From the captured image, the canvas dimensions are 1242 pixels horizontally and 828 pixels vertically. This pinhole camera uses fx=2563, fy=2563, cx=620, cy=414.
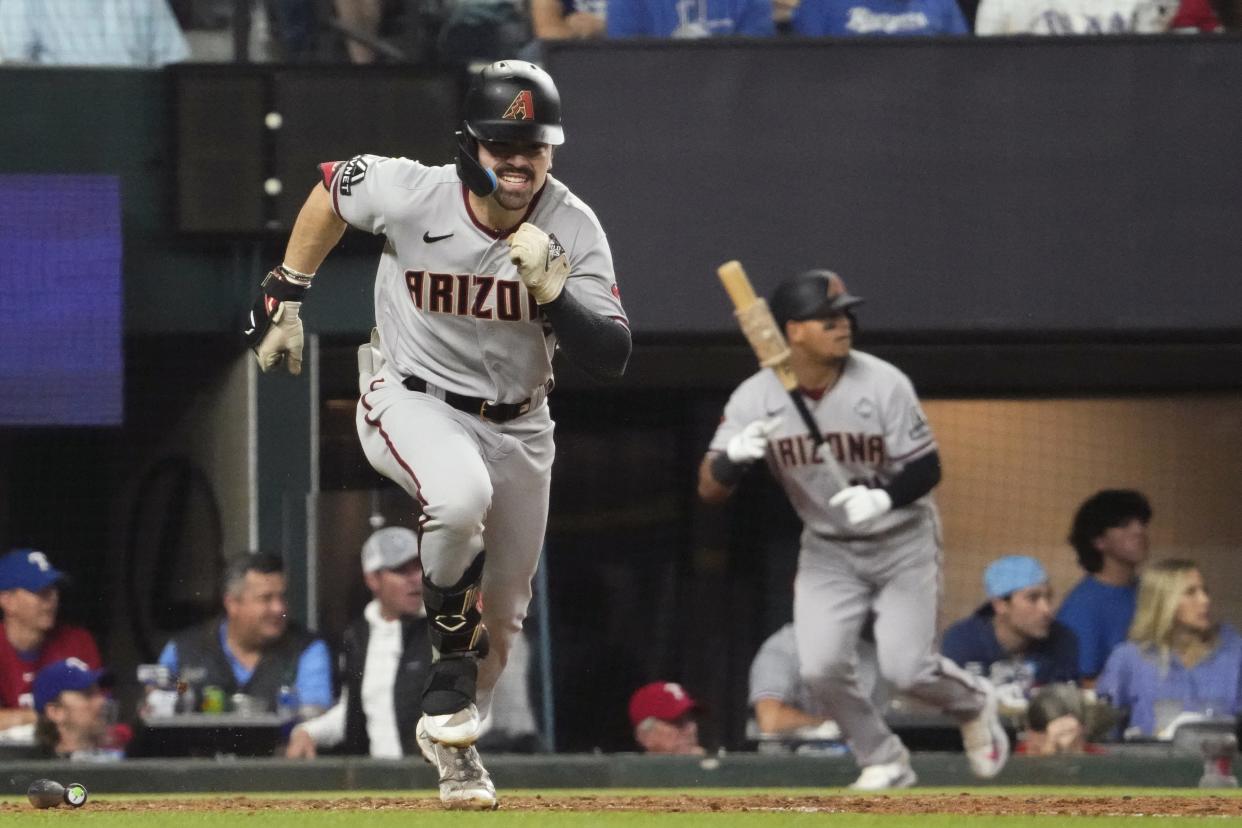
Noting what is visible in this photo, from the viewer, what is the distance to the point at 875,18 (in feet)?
34.5

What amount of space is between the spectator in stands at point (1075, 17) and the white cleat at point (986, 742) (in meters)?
2.99

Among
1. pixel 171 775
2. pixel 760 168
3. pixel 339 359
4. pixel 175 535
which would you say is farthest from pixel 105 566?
pixel 760 168

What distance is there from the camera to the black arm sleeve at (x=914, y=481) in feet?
29.4

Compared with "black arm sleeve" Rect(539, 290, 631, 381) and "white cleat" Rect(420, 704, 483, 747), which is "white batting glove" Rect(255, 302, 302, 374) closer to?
Answer: "black arm sleeve" Rect(539, 290, 631, 381)

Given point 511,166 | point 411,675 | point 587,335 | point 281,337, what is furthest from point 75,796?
point 411,675

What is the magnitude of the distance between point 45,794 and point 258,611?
285 centimetres

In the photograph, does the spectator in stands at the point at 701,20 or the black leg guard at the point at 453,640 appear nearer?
the black leg guard at the point at 453,640

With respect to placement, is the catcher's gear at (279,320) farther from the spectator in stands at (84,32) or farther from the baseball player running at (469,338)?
the spectator in stands at (84,32)

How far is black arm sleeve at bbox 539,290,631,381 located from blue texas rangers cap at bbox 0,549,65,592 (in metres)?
3.86

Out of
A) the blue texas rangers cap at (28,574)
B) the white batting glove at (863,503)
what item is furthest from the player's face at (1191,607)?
the blue texas rangers cap at (28,574)

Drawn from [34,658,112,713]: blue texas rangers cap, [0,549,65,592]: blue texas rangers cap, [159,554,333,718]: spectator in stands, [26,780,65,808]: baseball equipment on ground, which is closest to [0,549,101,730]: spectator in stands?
[0,549,65,592]: blue texas rangers cap

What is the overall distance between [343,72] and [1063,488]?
3.52 m

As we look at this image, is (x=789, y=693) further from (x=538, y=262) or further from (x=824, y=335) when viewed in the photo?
A: (x=538, y=262)

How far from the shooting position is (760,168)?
10484mm
